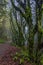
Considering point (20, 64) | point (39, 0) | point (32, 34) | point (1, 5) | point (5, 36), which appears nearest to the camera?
point (39, 0)

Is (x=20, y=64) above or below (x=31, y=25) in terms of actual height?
below

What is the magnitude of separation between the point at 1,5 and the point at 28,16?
920 inches

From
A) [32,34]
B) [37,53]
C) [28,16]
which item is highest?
[28,16]

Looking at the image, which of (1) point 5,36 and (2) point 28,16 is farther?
(1) point 5,36

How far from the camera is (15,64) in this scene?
11.0 metres

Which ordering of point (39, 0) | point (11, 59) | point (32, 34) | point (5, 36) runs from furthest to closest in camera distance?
point (5, 36), point (11, 59), point (32, 34), point (39, 0)

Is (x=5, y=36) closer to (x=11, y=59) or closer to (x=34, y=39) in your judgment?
(x=11, y=59)

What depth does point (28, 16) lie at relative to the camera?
992cm

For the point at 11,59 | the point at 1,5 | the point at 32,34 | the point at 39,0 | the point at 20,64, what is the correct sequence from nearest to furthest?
the point at 39,0 < the point at 32,34 < the point at 20,64 < the point at 11,59 < the point at 1,5

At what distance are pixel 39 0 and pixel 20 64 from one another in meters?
3.42

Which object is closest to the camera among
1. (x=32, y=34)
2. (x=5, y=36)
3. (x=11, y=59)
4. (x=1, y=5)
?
(x=32, y=34)

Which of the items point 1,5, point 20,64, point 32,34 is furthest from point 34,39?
point 1,5

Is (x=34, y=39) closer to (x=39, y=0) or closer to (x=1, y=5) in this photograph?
(x=39, y=0)

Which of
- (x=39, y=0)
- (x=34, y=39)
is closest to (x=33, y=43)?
(x=34, y=39)
